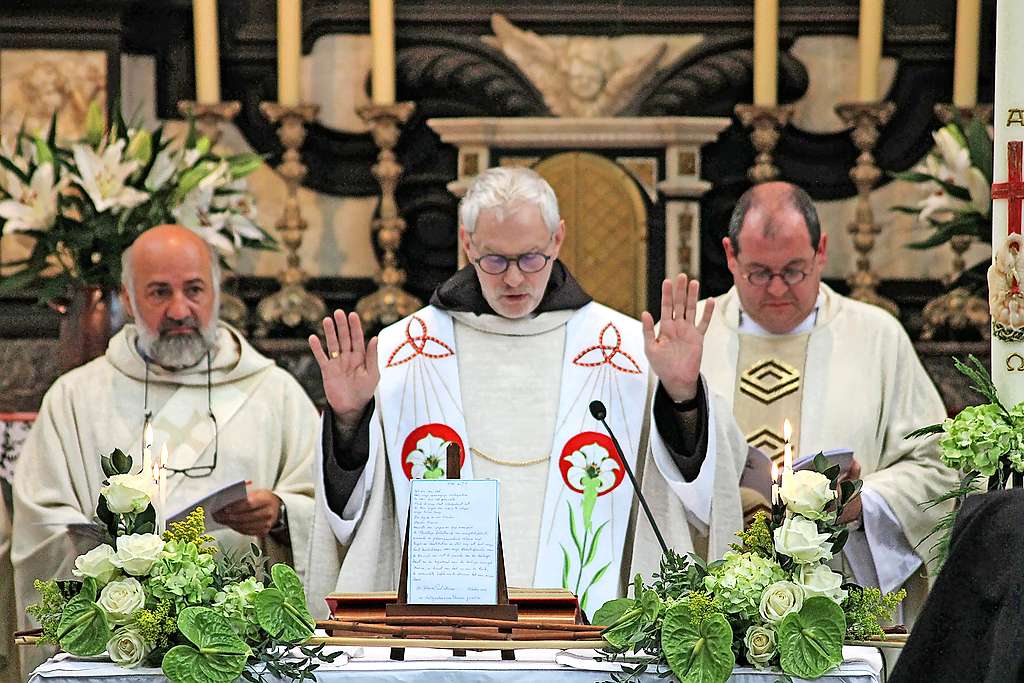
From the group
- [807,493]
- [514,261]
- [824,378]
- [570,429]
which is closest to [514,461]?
[570,429]

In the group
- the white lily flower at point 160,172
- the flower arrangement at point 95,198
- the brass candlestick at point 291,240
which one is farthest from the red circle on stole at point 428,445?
the brass candlestick at point 291,240

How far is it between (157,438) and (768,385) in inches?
76.0

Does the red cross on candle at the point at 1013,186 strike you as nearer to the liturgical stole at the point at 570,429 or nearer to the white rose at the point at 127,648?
the liturgical stole at the point at 570,429

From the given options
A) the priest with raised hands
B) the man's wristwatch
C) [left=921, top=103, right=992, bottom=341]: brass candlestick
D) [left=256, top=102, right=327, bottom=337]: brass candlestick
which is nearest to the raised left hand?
the man's wristwatch

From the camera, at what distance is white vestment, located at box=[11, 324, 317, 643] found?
5742 mm

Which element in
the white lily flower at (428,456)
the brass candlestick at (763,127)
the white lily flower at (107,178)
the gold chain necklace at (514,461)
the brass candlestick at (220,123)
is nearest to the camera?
the white lily flower at (428,456)

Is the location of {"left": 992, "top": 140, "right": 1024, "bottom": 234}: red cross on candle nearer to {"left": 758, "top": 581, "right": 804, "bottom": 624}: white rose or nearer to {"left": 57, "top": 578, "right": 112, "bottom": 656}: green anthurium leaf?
{"left": 758, "top": 581, "right": 804, "bottom": 624}: white rose

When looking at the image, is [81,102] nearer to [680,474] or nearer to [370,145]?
[370,145]

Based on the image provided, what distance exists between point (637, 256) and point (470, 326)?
267 cm

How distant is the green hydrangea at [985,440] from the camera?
380cm

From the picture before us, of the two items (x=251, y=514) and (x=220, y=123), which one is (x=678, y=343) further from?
(x=220, y=123)

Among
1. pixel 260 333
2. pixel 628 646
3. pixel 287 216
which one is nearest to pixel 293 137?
pixel 287 216

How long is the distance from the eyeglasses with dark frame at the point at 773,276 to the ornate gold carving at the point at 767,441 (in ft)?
1.59

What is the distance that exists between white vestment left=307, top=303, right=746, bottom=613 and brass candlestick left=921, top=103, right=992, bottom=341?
2.58 meters
